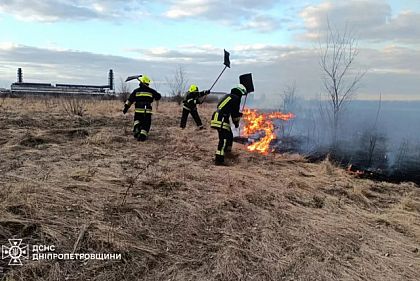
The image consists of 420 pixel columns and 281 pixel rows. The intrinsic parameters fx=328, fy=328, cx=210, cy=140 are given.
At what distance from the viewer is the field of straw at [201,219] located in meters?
3.54

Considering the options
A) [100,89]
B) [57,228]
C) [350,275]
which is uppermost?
[100,89]

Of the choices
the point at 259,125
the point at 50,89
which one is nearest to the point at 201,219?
the point at 259,125

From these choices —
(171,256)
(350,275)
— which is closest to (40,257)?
(171,256)

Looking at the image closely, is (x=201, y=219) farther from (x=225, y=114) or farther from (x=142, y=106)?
(x=142, y=106)

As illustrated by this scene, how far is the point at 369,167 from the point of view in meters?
9.08

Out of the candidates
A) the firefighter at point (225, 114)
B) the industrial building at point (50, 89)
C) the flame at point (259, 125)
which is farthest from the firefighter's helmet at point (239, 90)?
the industrial building at point (50, 89)

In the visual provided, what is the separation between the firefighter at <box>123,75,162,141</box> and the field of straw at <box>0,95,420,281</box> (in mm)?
2647

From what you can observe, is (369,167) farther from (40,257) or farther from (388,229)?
(40,257)

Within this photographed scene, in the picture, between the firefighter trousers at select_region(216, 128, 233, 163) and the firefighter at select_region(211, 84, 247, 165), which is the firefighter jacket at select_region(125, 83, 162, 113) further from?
the firefighter trousers at select_region(216, 128, 233, 163)

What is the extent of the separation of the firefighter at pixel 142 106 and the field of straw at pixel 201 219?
2.65 metres

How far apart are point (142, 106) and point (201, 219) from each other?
20.7 ft

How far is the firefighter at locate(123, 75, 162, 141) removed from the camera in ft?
33.4

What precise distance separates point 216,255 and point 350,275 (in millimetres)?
1480

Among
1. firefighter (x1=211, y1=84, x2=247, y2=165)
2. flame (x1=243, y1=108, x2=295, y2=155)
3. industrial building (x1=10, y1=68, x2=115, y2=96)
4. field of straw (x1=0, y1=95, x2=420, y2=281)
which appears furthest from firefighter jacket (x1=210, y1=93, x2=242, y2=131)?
industrial building (x1=10, y1=68, x2=115, y2=96)
